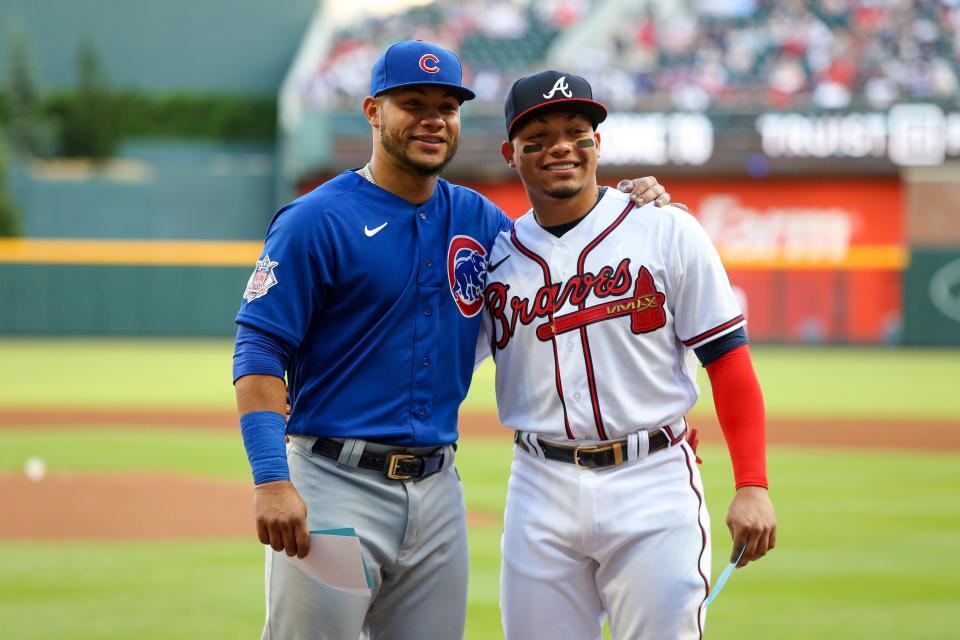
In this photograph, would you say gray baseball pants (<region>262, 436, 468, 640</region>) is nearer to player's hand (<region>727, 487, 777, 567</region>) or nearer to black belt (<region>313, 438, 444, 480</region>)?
black belt (<region>313, 438, 444, 480</region>)

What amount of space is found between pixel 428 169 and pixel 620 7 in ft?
81.9

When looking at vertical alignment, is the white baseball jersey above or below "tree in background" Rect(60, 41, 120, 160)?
below

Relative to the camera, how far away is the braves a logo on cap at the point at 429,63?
318 centimetres

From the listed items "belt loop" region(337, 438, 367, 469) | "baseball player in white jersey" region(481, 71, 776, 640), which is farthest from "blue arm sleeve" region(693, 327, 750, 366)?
"belt loop" region(337, 438, 367, 469)

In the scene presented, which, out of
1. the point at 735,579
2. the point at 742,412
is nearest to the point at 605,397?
the point at 742,412

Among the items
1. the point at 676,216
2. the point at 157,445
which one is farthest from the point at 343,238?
the point at 157,445

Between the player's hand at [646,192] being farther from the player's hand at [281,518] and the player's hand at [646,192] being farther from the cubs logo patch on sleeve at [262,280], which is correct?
the player's hand at [281,518]

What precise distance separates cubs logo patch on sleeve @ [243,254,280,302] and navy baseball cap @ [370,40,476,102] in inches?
21.5

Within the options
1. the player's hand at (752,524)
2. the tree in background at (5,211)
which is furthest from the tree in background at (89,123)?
the player's hand at (752,524)

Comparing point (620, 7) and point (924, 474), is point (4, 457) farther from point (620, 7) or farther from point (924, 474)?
point (620, 7)

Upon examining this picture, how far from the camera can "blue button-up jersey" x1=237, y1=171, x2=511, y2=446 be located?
10.2ft

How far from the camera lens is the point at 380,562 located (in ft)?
10.4

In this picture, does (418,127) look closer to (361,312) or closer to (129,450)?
(361,312)

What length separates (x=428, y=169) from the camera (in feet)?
10.6
